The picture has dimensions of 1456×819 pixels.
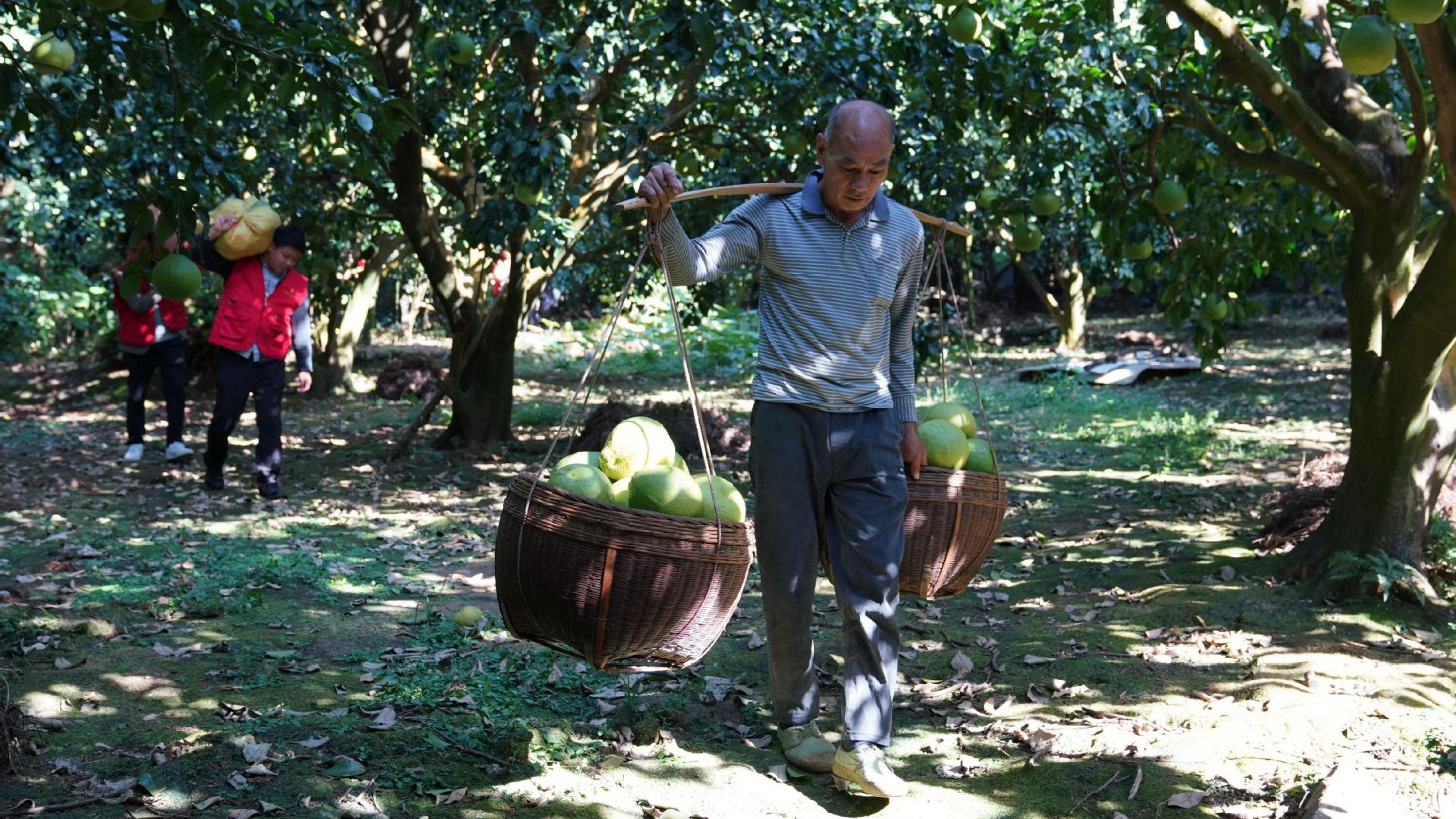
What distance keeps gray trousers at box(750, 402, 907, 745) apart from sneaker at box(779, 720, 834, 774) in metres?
0.24

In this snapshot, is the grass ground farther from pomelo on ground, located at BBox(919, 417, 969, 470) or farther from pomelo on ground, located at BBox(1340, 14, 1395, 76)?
pomelo on ground, located at BBox(1340, 14, 1395, 76)

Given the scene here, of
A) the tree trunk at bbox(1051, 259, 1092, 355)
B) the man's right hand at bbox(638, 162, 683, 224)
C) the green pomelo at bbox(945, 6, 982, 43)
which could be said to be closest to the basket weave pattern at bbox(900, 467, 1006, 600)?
the man's right hand at bbox(638, 162, 683, 224)

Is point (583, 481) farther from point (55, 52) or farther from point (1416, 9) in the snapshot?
point (55, 52)

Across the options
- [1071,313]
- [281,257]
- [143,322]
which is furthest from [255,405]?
[1071,313]

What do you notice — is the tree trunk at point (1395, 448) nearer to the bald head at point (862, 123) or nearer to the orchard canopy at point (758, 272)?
the orchard canopy at point (758, 272)

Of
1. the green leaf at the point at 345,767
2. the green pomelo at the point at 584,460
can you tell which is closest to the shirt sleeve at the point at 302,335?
the green leaf at the point at 345,767

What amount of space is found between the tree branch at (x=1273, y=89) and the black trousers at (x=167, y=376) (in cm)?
707

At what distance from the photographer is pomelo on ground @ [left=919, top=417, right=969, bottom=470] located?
4.11 metres

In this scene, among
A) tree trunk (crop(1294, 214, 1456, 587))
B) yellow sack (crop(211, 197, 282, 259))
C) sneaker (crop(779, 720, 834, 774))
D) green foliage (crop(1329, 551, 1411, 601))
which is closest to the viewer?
sneaker (crop(779, 720, 834, 774))

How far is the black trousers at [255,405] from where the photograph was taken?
7.79 meters

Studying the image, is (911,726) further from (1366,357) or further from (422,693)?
(1366,357)

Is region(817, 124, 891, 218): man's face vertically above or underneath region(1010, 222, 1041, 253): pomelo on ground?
underneath

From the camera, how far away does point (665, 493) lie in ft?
11.2

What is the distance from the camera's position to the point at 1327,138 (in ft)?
17.6
